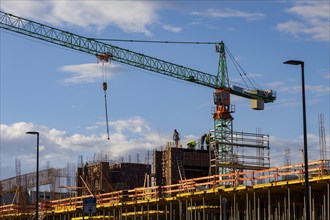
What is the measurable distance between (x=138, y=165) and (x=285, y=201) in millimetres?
55142

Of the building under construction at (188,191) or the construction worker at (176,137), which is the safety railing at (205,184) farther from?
the construction worker at (176,137)

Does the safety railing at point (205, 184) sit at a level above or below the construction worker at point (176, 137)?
below

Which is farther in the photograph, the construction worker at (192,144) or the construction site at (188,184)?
the construction worker at (192,144)

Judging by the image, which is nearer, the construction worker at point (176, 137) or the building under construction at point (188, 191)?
the building under construction at point (188, 191)

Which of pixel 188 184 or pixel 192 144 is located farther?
pixel 192 144

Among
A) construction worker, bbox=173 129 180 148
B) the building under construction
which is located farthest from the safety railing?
construction worker, bbox=173 129 180 148

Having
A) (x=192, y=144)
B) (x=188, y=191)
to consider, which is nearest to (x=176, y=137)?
(x=192, y=144)

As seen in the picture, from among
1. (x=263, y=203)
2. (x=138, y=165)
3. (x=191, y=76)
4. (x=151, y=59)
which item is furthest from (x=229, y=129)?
(x=263, y=203)

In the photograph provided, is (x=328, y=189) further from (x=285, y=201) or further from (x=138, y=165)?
(x=138, y=165)

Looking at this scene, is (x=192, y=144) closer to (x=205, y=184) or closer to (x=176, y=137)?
(x=176, y=137)

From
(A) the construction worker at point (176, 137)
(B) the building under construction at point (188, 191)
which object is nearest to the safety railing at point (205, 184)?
(B) the building under construction at point (188, 191)

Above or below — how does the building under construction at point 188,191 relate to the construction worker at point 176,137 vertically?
below

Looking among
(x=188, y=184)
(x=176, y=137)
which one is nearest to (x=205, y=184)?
(x=188, y=184)

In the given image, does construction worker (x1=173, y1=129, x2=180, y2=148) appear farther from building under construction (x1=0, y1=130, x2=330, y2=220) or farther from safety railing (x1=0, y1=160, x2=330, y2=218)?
safety railing (x1=0, y1=160, x2=330, y2=218)
